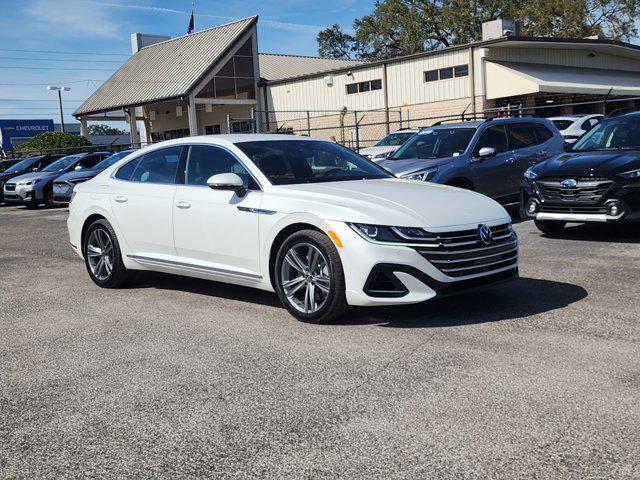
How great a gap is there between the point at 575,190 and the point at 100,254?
19.2 feet

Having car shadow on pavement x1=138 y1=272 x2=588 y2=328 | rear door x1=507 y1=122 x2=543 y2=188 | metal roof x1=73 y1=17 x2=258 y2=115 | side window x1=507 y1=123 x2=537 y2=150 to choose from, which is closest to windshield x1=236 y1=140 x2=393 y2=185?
car shadow on pavement x1=138 y1=272 x2=588 y2=328

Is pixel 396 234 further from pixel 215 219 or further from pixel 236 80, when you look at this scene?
pixel 236 80

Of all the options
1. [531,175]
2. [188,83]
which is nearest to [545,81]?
[188,83]

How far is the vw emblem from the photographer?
5.63 m

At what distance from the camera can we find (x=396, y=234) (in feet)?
17.5

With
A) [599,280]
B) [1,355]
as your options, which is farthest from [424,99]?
[1,355]

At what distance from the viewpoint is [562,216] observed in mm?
9414

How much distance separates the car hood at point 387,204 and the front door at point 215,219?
0.98 ft

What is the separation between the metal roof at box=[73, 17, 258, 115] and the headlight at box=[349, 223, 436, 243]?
3458 cm

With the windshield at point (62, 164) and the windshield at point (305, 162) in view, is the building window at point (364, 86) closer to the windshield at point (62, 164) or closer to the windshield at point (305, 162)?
the windshield at point (62, 164)

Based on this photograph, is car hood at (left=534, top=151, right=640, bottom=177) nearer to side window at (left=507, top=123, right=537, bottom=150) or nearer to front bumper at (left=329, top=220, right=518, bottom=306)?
side window at (left=507, top=123, right=537, bottom=150)

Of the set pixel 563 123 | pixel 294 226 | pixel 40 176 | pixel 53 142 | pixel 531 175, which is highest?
pixel 53 142

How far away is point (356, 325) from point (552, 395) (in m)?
1.93

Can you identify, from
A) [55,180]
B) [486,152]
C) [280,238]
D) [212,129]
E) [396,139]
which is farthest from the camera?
[212,129]
